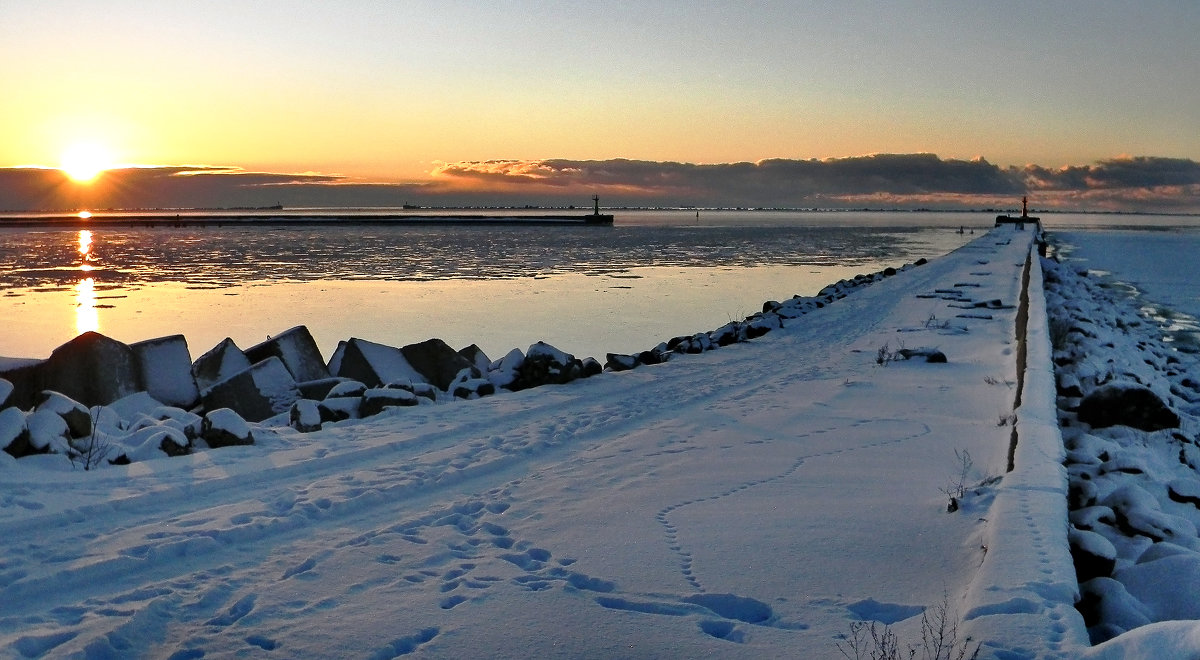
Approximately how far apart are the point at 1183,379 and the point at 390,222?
266 ft

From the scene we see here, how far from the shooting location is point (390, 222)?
8650 cm

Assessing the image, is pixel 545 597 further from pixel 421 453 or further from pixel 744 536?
pixel 421 453

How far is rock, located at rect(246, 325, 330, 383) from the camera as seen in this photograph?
973 centimetres

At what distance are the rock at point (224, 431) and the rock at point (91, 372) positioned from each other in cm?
266

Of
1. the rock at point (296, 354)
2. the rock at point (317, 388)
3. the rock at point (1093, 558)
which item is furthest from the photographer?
the rock at point (296, 354)

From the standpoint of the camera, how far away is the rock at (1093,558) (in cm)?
383

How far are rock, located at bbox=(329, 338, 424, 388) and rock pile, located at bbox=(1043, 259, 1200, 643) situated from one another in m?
6.41

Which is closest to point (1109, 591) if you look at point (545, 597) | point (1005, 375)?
point (545, 597)

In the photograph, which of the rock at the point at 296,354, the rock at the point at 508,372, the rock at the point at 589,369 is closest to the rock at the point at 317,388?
the rock at the point at 296,354

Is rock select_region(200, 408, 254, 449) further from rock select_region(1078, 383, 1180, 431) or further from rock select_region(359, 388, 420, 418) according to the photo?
rock select_region(1078, 383, 1180, 431)

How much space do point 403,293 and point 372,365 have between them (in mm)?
11170

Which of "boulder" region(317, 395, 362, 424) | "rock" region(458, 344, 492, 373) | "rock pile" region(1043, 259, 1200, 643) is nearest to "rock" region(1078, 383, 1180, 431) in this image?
"rock pile" region(1043, 259, 1200, 643)

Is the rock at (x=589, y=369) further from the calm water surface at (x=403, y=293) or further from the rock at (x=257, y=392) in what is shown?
the calm water surface at (x=403, y=293)

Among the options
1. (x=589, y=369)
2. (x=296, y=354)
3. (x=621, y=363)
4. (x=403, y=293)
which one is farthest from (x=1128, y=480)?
(x=403, y=293)
